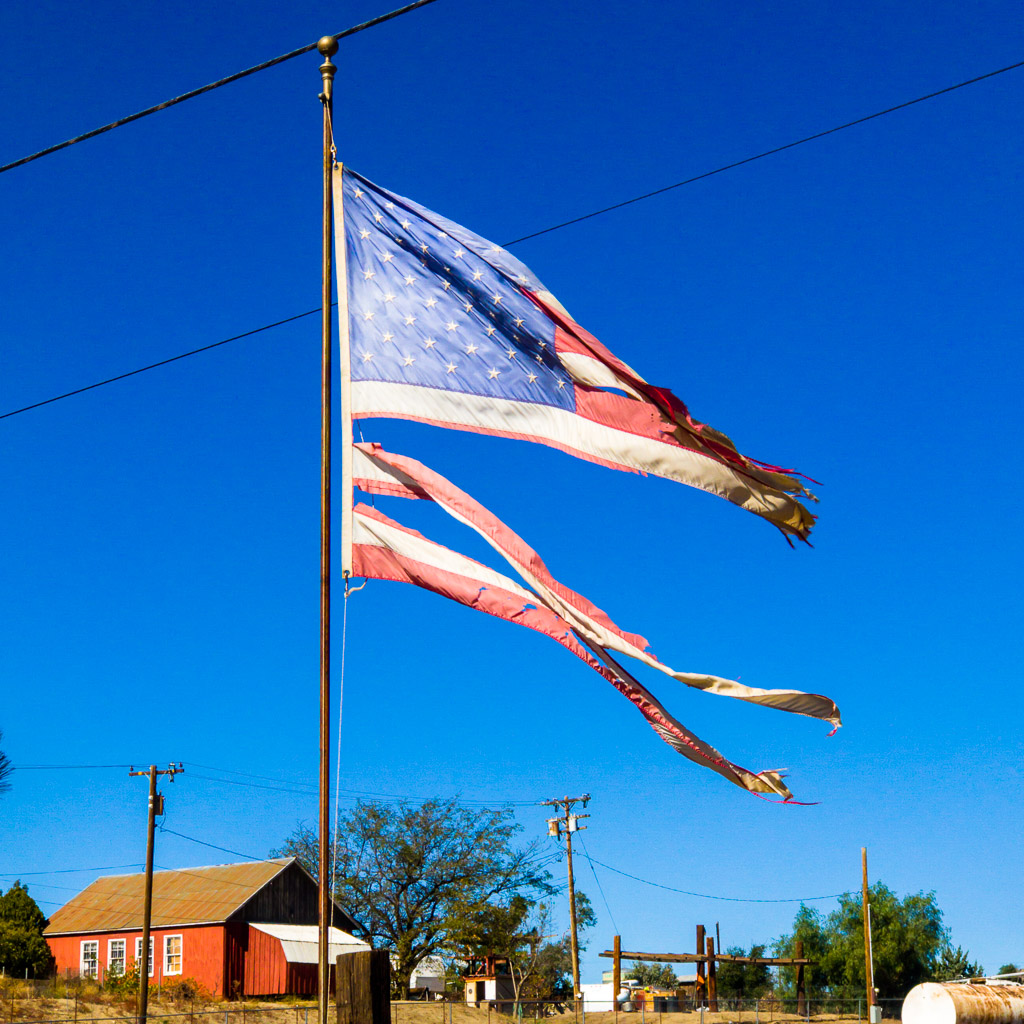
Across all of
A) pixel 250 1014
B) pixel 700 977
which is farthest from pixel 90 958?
pixel 700 977

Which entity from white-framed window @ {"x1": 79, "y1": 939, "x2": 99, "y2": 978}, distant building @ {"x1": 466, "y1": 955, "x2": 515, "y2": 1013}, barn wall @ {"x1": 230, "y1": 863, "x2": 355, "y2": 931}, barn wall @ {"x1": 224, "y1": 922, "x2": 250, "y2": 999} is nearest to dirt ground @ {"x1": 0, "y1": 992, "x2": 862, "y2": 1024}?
barn wall @ {"x1": 224, "y1": 922, "x2": 250, "y2": 999}

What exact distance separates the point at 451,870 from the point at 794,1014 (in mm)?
17316

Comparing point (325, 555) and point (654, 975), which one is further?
point (654, 975)

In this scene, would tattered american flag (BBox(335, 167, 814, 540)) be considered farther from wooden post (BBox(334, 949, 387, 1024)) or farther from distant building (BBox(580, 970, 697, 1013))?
distant building (BBox(580, 970, 697, 1013))

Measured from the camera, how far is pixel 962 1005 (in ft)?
23.2

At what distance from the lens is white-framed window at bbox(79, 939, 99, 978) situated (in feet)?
178

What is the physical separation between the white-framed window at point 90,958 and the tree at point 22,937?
61.6 inches

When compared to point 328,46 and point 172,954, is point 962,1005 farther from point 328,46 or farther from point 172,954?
point 172,954

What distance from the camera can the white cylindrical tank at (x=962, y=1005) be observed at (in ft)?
23.2

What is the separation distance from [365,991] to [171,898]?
5345cm

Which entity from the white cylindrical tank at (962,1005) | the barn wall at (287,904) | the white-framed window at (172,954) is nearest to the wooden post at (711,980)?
the barn wall at (287,904)

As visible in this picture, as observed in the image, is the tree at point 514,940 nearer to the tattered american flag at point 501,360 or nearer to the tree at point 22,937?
the tree at point 22,937

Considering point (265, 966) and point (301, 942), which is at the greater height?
point (301, 942)

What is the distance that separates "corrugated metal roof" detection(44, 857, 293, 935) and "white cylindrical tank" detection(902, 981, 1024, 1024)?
47.4m
